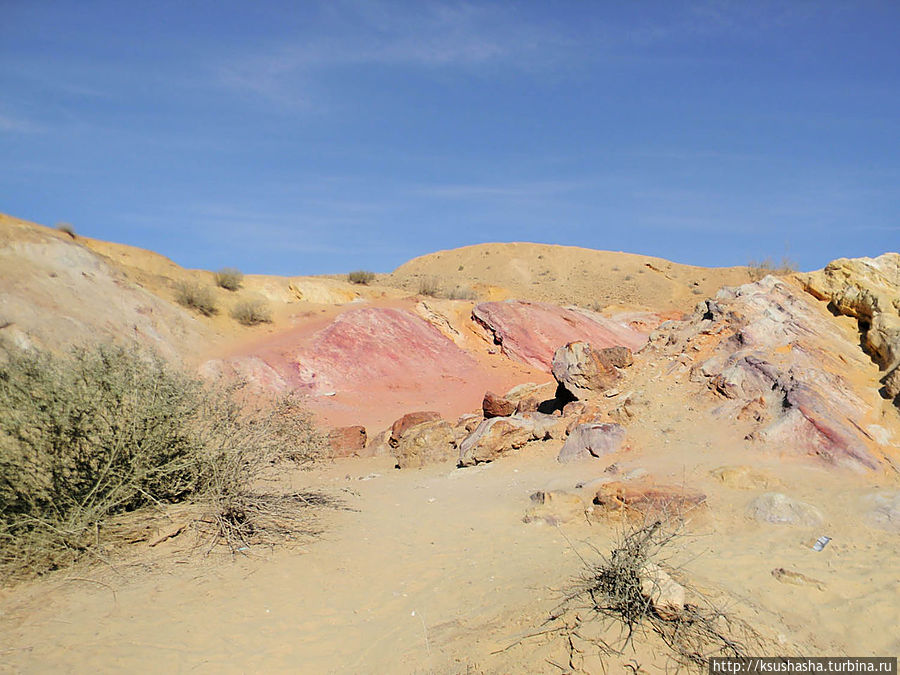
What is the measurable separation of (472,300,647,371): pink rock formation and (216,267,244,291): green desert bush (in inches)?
347

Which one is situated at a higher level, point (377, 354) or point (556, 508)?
point (377, 354)

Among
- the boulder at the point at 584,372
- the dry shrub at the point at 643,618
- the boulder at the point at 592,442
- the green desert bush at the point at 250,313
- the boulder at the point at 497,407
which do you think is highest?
the green desert bush at the point at 250,313

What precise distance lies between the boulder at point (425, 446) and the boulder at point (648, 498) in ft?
13.1

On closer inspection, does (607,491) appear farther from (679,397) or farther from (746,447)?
(679,397)

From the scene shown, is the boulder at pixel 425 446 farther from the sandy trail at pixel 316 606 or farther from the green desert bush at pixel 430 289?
the green desert bush at pixel 430 289

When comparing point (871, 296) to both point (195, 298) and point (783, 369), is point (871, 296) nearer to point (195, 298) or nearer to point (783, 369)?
point (783, 369)

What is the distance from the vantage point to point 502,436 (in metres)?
8.88

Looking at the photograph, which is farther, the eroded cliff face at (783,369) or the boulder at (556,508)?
the eroded cliff face at (783,369)

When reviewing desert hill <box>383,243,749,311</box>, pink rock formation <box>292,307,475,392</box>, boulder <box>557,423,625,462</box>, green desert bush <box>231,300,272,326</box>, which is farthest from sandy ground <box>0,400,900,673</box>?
desert hill <box>383,243,749,311</box>

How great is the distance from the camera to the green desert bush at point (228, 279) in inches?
836

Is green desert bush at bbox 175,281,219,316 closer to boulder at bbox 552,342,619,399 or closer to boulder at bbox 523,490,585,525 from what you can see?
boulder at bbox 552,342,619,399

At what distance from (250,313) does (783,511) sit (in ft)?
55.8

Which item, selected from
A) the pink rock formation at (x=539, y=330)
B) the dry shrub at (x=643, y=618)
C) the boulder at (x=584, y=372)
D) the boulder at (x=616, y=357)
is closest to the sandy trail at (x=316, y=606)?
the dry shrub at (x=643, y=618)

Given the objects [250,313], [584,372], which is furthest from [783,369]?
[250,313]
